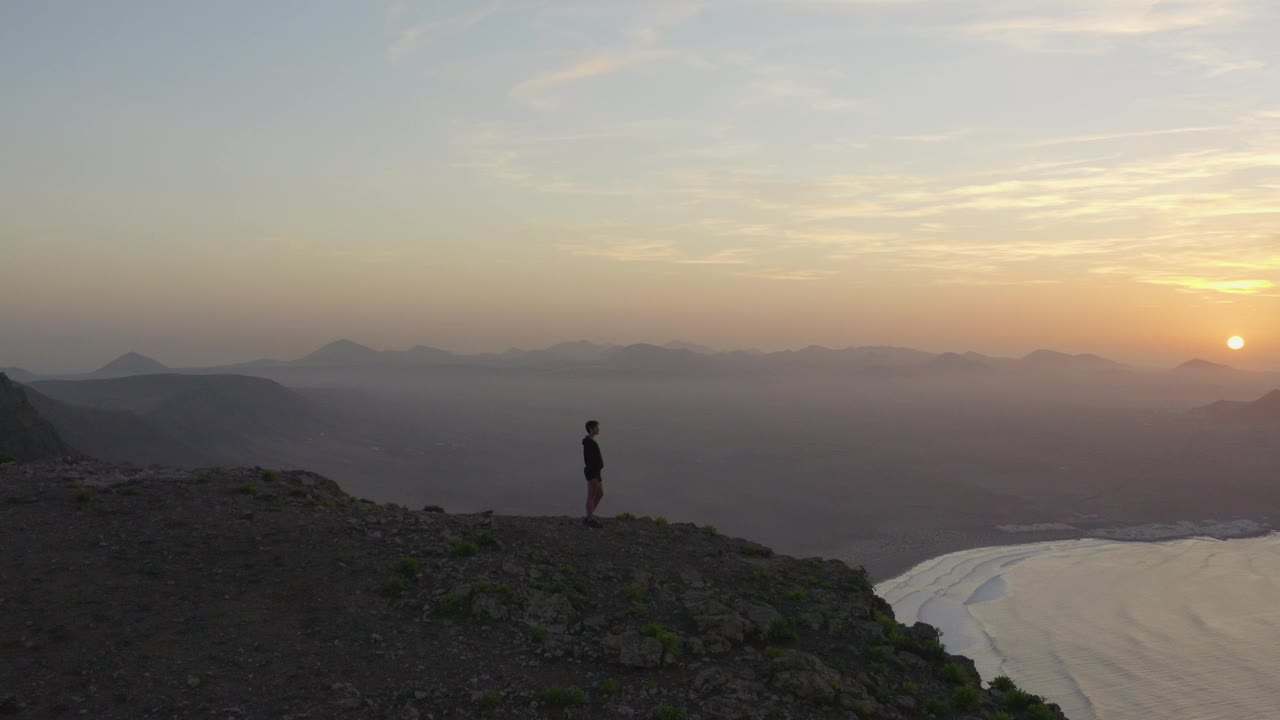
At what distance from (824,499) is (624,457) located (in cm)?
6684

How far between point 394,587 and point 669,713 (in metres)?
7.69

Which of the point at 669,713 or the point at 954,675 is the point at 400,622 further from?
the point at 954,675

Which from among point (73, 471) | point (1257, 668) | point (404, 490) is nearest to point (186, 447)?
point (404, 490)

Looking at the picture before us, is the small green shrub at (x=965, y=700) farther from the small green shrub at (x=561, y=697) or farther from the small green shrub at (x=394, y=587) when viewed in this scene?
the small green shrub at (x=394, y=587)

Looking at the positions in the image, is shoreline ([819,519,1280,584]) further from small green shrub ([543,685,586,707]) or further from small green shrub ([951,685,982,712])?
small green shrub ([543,685,586,707])

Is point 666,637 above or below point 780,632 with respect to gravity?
above

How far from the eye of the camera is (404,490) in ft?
444

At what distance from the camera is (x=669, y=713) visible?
14359 mm

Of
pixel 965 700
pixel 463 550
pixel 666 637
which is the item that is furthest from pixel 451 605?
pixel 965 700

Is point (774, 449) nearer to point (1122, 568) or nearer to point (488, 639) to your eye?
point (1122, 568)

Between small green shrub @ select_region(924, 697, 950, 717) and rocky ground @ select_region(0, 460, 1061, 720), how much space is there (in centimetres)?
5

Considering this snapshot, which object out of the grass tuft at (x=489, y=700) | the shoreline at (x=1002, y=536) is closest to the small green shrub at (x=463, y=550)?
the grass tuft at (x=489, y=700)

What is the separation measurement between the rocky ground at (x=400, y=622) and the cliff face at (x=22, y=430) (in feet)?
144

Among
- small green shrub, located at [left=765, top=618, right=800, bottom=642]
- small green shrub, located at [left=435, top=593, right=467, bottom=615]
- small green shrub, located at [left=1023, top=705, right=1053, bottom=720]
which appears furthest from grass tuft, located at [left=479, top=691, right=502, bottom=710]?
small green shrub, located at [left=1023, top=705, right=1053, bottom=720]
